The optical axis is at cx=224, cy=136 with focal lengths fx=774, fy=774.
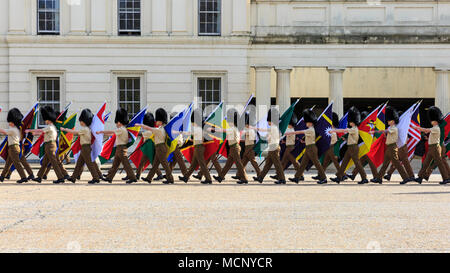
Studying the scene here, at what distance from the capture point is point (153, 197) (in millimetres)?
12609

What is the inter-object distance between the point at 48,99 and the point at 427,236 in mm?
22986

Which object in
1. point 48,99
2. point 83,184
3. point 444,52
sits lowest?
point 83,184

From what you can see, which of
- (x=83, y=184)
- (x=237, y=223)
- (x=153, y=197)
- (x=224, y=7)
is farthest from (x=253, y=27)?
(x=237, y=223)

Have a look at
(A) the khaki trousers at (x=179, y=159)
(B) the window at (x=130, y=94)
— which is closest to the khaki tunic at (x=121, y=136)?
(A) the khaki trousers at (x=179, y=159)

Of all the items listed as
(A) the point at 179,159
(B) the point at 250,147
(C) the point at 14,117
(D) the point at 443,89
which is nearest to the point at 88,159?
(A) the point at 179,159

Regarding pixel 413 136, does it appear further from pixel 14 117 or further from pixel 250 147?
pixel 14 117

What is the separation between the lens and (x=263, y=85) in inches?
1163

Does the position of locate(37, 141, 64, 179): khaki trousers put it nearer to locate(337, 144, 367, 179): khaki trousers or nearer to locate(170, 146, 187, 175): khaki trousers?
locate(170, 146, 187, 175): khaki trousers

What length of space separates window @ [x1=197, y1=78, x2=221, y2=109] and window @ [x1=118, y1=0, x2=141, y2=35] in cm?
309

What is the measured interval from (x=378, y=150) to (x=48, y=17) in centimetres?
1561

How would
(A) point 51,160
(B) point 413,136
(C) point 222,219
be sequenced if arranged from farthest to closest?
(B) point 413,136 < (A) point 51,160 < (C) point 222,219

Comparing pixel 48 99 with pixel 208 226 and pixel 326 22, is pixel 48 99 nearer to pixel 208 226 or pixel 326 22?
pixel 326 22

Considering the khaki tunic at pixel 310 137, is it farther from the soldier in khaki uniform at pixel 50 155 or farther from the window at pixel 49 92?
the window at pixel 49 92

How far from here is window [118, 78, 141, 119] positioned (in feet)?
95.8
